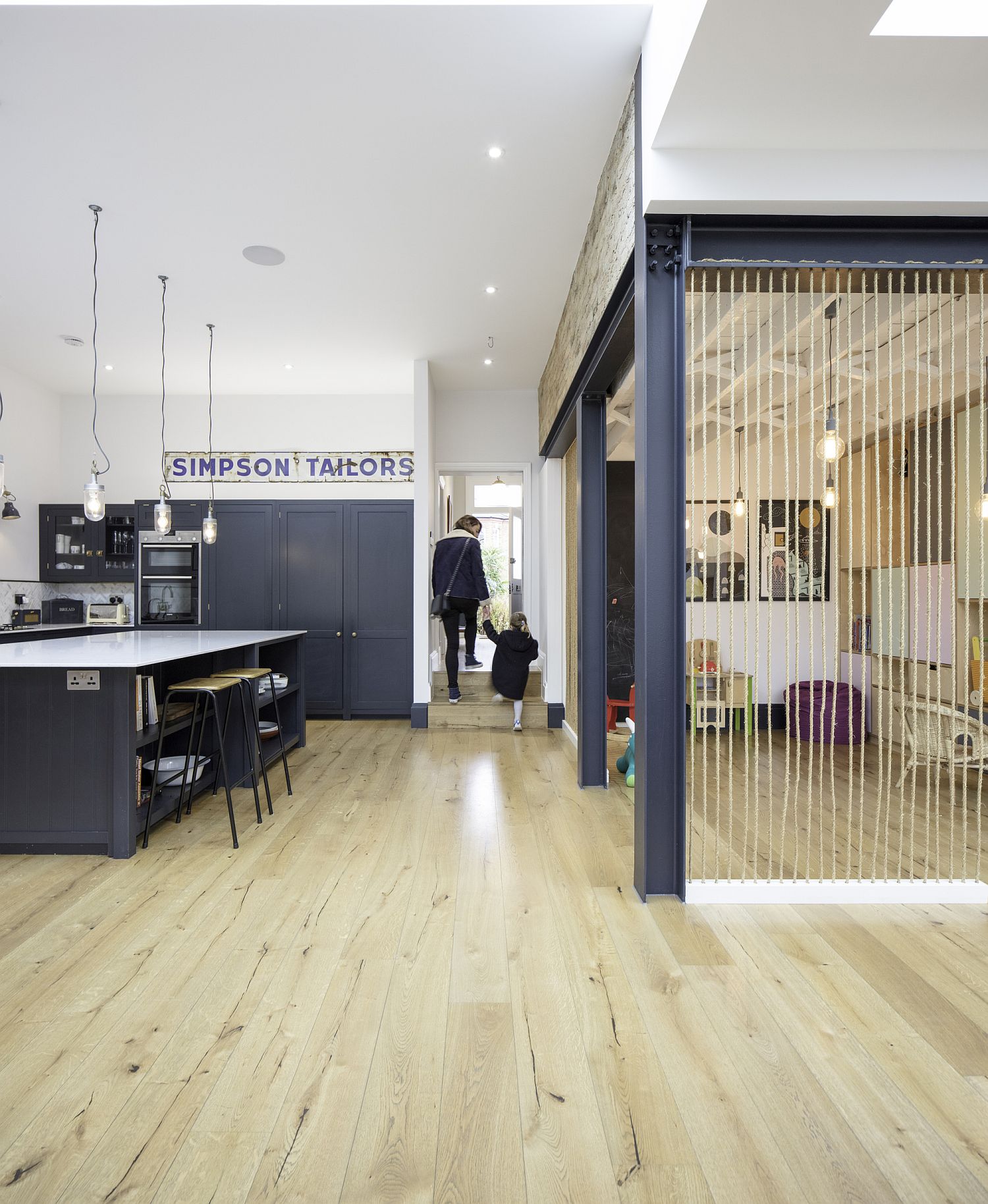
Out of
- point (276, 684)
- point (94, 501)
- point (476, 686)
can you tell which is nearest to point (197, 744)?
point (276, 684)

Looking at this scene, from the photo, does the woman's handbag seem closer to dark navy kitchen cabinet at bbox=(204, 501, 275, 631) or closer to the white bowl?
dark navy kitchen cabinet at bbox=(204, 501, 275, 631)

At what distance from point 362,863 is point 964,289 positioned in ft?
11.4

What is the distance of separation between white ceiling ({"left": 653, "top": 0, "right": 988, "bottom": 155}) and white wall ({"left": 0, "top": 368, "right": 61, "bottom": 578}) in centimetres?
635

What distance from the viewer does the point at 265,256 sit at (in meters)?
4.39

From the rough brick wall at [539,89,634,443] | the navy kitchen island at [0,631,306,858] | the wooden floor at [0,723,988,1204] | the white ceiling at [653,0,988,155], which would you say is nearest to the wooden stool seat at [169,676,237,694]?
the navy kitchen island at [0,631,306,858]

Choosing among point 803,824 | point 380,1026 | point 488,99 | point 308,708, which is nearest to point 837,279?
point 488,99

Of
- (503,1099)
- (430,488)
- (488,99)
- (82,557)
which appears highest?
(488,99)

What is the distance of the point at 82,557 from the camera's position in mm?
7121

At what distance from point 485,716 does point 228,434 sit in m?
3.96

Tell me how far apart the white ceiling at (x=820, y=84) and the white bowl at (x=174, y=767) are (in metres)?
3.67

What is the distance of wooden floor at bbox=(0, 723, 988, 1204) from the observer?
1.45 meters

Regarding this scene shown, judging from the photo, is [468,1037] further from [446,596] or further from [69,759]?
[446,596]

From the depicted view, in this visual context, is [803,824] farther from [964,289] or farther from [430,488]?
[430,488]

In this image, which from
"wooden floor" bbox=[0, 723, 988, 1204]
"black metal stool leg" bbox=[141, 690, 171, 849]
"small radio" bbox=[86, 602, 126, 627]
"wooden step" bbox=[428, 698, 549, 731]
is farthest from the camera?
"small radio" bbox=[86, 602, 126, 627]
